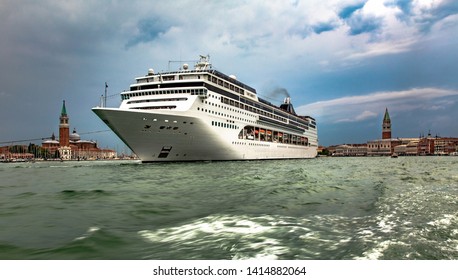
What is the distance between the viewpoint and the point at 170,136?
25.8 m

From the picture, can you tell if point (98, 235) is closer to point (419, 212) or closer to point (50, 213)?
point (50, 213)

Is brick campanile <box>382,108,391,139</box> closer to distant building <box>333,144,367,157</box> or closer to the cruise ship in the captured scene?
distant building <box>333,144,367,157</box>

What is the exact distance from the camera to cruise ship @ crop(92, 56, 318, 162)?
973 inches

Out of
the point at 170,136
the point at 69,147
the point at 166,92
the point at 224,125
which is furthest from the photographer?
the point at 69,147

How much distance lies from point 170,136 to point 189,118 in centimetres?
221

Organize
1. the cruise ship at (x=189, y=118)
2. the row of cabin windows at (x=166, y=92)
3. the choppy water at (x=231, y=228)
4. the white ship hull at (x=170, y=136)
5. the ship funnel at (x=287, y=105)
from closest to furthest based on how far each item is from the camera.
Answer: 1. the choppy water at (x=231, y=228)
2. the white ship hull at (x=170, y=136)
3. the cruise ship at (x=189, y=118)
4. the row of cabin windows at (x=166, y=92)
5. the ship funnel at (x=287, y=105)

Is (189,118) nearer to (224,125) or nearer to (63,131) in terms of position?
(224,125)

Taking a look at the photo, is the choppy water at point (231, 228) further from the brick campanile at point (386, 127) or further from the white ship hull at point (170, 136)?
the brick campanile at point (386, 127)

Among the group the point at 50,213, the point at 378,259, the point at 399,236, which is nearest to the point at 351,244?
the point at 378,259

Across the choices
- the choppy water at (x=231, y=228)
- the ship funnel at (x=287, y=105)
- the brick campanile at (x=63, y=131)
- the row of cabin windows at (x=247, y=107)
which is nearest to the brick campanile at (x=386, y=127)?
the ship funnel at (x=287, y=105)

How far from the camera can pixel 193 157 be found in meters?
29.2

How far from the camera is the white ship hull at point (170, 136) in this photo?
2403cm


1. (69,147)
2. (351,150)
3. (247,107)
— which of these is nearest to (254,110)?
(247,107)
